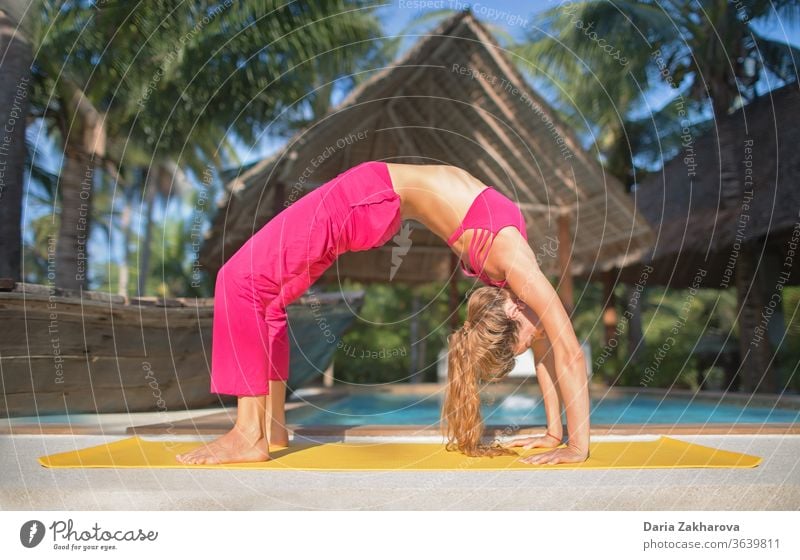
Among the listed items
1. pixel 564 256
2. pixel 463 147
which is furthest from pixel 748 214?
pixel 463 147

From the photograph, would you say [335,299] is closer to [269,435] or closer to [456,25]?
[456,25]

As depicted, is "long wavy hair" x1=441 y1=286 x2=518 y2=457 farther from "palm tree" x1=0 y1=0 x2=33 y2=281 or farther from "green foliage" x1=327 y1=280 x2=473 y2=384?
"green foliage" x1=327 y1=280 x2=473 y2=384

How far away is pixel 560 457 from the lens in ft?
8.07

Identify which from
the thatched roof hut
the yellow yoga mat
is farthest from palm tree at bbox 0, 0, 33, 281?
the thatched roof hut

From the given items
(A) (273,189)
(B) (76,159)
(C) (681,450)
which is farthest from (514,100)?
(C) (681,450)

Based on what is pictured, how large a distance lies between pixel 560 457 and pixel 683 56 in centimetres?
1007

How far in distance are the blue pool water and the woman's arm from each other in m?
3.16

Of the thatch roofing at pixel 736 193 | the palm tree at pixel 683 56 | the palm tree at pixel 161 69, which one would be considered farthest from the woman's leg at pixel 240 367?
the thatch roofing at pixel 736 193

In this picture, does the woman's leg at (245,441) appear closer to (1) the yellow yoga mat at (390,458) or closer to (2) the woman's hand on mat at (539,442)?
(1) the yellow yoga mat at (390,458)

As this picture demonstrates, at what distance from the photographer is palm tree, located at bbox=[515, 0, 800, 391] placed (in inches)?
345

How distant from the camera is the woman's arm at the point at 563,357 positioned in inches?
96.5

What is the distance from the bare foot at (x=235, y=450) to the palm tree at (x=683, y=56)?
17.5ft

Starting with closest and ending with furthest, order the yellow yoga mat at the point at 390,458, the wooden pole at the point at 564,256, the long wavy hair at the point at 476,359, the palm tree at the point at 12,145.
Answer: the yellow yoga mat at the point at 390,458 < the long wavy hair at the point at 476,359 < the palm tree at the point at 12,145 < the wooden pole at the point at 564,256
